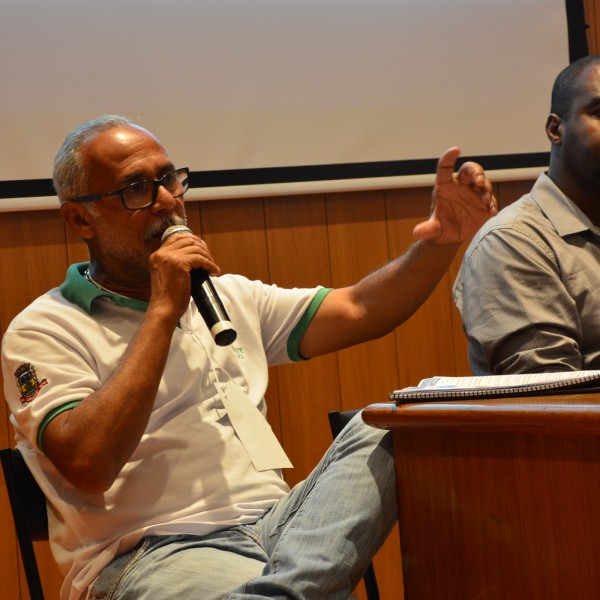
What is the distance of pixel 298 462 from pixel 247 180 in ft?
2.75

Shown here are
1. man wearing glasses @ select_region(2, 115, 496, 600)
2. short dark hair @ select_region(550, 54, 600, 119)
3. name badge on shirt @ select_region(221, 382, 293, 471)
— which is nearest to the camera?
man wearing glasses @ select_region(2, 115, 496, 600)

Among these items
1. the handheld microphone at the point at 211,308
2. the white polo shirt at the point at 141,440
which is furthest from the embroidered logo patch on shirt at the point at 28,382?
the handheld microphone at the point at 211,308

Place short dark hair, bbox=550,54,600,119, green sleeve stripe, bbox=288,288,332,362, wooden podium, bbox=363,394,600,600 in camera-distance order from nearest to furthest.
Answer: wooden podium, bbox=363,394,600,600 < green sleeve stripe, bbox=288,288,332,362 < short dark hair, bbox=550,54,600,119

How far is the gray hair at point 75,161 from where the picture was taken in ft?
6.09

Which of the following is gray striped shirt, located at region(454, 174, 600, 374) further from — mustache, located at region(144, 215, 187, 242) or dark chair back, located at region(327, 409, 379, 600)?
mustache, located at region(144, 215, 187, 242)

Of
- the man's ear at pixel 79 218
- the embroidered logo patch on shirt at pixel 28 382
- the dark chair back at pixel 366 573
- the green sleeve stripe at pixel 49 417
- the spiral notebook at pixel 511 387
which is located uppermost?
the man's ear at pixel 79 218

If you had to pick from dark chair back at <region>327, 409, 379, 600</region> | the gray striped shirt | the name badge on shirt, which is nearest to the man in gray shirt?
the gray striped shirt

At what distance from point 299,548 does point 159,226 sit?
2.74 ft

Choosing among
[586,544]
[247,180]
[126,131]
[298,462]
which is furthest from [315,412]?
[586,544]

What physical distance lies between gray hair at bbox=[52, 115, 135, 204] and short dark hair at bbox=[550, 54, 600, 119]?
1.04 metres

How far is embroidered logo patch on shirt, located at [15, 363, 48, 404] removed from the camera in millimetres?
Answer: 1578

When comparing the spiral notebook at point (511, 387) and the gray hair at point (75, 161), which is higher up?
the gray hair at point (75, 161)

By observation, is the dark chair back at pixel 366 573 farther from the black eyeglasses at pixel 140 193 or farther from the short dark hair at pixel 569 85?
the short dark hair at pixel 569 85

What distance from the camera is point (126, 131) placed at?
1859 mm
